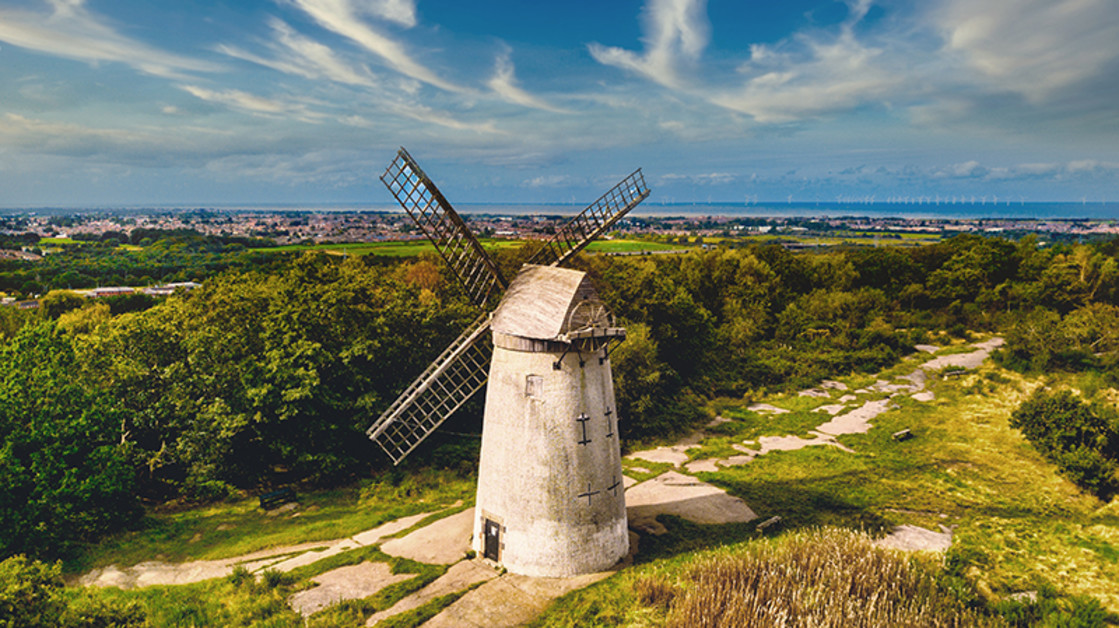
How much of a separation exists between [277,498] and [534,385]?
14207mm

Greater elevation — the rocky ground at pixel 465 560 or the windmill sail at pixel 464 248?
the windmill sail at pixel 464 248

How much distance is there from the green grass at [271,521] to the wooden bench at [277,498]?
0.32 metres

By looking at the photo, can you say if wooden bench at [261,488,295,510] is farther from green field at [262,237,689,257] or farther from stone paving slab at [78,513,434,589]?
green field at [262,237,689,257]

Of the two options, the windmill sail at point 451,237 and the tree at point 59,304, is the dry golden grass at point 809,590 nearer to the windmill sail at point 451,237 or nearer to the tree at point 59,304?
the windmill sail at point 451,237

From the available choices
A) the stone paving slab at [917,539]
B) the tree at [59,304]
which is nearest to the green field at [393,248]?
the tree at [59,304]

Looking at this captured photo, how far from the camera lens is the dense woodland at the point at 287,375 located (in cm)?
2012

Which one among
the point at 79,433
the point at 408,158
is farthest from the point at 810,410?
the point at 79,433

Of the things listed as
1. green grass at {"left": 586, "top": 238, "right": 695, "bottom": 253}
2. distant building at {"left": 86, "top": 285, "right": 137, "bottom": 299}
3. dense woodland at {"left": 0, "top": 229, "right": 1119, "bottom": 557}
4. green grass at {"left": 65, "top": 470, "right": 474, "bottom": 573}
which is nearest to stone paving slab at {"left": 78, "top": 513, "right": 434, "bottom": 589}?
green grass at {"left": 65, "top": 470, "right": 474, "bottom": 573}

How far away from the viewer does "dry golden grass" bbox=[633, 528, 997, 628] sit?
13.3 m

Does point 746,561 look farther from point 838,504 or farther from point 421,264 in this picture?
point 421,264

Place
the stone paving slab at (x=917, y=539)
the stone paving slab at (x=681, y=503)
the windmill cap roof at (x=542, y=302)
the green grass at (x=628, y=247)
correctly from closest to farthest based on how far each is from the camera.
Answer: the windmill cap roof at (x=542, y=302), the stone paving slab at (x=917, y=539), the stone paving slab at (x=681, y=503), the green grass at (x=628, y=247)

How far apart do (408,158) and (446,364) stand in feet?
21.3

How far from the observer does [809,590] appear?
1390 centimetres

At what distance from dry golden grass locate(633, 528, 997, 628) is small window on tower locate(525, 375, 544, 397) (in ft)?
18.6
